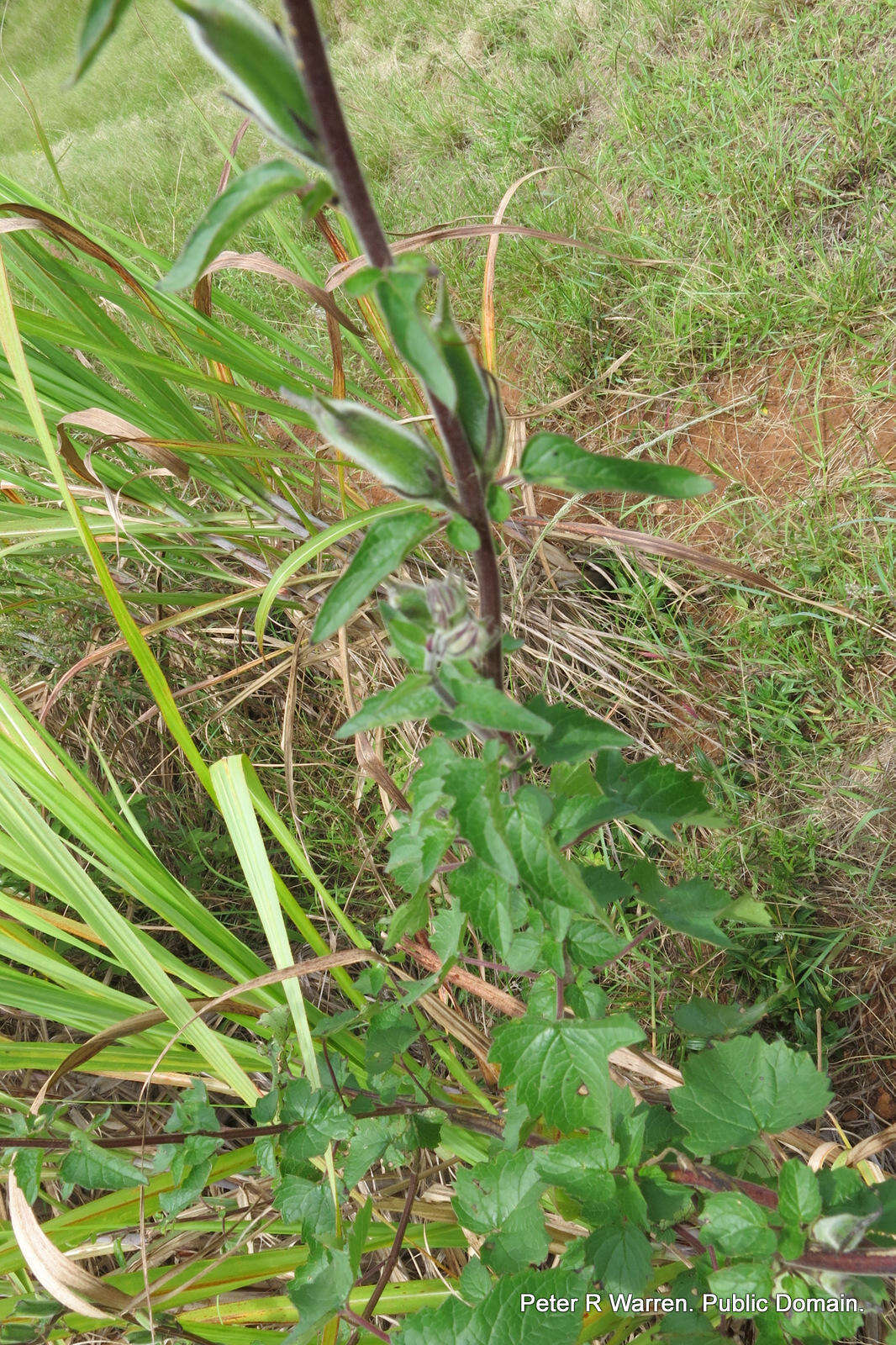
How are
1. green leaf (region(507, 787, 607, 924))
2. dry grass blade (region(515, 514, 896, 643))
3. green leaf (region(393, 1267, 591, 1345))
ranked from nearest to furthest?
green leaf (region(507, 787, 607, 924)) < green leaf (region(393, 1267, 591, 1345)) < dry grass blade (region(515, 514, 896, 643))

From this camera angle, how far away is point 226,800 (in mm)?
1218

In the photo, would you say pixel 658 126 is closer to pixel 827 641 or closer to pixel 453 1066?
pixel 827 641

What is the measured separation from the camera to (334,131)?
0.46m

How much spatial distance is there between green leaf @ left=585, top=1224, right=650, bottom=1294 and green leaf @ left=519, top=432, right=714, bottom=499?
0.65 meters

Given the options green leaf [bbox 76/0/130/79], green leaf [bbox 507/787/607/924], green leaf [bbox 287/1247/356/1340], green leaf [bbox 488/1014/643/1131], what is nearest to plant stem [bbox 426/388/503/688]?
green leaf [bbox 507/787/607/924]

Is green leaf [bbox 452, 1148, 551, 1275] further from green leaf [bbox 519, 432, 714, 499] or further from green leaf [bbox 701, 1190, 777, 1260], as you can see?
green leaf [bbox 519, 432, 714, 499]

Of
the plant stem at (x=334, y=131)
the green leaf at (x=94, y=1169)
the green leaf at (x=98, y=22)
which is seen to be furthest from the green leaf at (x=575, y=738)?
the green leaf at (x=94, y=1169)

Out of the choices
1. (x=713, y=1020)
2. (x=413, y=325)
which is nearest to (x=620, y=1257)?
(x=713, y=1020)

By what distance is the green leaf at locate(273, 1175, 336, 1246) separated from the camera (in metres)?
0.90

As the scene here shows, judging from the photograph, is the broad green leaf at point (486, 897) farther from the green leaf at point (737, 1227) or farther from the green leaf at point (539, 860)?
the green leaf at point (737, 1227)

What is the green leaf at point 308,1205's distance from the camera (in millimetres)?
898

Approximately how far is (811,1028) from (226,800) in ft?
2.92

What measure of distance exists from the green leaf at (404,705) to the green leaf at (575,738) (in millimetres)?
94

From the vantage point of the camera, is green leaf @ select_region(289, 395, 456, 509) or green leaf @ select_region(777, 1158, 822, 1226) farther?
green leaf @ select_region(777, 1158, 822, 1226)
